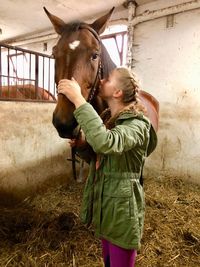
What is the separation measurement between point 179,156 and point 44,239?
6.71 ft

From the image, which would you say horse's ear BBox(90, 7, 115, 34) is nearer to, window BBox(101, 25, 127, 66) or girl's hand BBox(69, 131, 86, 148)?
girl's hand BBox(69, 131, 86, 148)

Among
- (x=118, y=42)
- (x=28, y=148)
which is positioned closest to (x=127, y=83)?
(x=28, y=148)

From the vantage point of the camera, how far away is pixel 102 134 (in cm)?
70

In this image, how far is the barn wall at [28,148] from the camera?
2096 mm

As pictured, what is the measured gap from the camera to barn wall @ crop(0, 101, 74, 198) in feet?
6.88

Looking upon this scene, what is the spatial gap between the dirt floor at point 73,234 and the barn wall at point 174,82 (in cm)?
68

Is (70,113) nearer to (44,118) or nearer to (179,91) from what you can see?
(44,118)

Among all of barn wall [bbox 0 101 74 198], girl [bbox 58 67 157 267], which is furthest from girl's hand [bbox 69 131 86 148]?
barn wall [bbox 0 101 74 198]

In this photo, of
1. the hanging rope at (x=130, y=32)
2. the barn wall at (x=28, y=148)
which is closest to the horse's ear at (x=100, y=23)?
the barn wall at (x=28, y=148)

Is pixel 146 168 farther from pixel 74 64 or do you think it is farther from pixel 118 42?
pixel 74 64

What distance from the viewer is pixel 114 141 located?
0.72 metres

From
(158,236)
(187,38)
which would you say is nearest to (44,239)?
(158,236)

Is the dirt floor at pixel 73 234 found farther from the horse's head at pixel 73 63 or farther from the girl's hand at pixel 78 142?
the horse's head at pixel 73 63

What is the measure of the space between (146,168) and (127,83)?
2.64 meters
